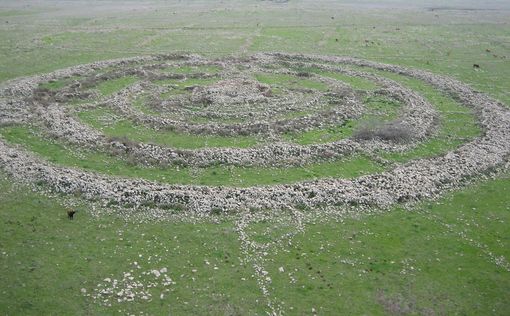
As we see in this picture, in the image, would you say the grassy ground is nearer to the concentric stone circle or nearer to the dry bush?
the concentric stone circle

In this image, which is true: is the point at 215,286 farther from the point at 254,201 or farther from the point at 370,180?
the point at 370,180

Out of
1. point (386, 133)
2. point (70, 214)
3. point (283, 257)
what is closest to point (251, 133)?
point (386, 133)

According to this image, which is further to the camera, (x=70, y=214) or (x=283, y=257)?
(x=70, y=214)

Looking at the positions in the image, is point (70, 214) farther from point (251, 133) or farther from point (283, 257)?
point (251, 133)

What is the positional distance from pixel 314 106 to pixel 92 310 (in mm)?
39993

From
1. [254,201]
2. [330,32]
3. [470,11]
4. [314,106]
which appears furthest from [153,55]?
[470,11]

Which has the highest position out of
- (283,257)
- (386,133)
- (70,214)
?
(386,133)

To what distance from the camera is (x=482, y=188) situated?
40.9 m

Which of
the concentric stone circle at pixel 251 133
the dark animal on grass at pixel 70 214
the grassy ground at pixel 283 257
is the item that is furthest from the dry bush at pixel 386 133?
the dark animal on grass at pixel 70 214

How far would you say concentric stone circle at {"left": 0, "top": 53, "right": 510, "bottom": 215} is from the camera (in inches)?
1473

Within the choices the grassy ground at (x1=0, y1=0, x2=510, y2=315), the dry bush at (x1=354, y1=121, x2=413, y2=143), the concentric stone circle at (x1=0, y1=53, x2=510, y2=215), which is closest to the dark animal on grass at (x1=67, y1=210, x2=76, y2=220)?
the grassy ground at (x1=0, y1=0, x2=510, y2=315)

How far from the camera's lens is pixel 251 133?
49.1m

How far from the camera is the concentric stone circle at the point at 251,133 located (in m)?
37.4

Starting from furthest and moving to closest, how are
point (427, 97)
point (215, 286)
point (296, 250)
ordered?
point (427, 97) → point (296, 250) → point (215, 286)
